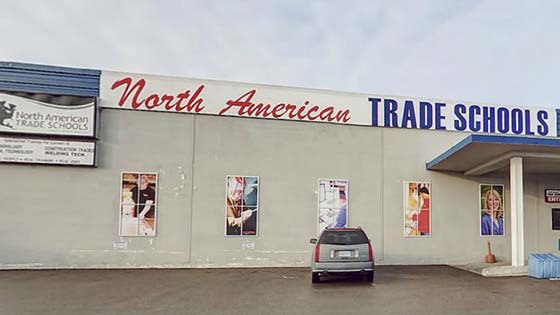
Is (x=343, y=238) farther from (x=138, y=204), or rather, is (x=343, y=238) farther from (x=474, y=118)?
(x=474, y=118)

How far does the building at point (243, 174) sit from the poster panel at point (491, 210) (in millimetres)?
58

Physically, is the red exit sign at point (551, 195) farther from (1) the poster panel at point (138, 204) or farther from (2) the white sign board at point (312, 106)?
(1) the poster panel at point (138, 204)

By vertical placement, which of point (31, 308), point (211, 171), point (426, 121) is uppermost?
point (426, 121)

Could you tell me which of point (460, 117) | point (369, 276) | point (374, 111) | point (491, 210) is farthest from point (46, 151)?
point (491, 210)

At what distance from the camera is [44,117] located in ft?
50.0

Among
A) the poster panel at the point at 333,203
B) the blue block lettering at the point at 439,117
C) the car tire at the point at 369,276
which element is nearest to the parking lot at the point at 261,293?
the car tire at the point at 369,276

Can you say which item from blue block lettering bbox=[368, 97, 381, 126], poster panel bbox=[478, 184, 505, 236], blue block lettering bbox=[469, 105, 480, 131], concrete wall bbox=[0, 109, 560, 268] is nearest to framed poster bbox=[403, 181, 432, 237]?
concrete wall bbox=[0, 109, 560, 268]

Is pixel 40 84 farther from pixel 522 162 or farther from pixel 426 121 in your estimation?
pixel 522 162

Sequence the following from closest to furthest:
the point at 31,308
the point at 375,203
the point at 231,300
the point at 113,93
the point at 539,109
Answer: the point at 31,308
the point at 231,300
the point at 113,93
the point at 375,203
the point at 539,109

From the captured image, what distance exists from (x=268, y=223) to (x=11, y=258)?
7.97 meters

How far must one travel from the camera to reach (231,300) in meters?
10.2

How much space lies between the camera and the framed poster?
1748 centimetres

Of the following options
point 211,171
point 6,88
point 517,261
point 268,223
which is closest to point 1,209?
point 6,88

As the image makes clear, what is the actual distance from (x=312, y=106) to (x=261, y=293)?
7917mm
